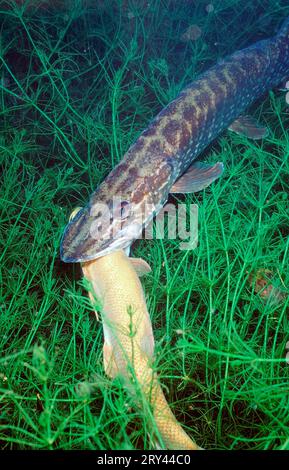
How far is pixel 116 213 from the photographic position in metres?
3.49

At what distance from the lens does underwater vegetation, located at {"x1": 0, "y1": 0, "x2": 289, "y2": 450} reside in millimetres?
2699

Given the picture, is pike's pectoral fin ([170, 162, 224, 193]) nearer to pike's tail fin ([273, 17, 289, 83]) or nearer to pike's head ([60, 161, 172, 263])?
pike's head ([60, 161, 172, 263])

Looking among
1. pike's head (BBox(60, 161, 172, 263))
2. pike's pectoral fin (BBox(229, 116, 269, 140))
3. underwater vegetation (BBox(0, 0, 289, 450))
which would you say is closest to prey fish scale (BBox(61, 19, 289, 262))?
pike's head (BBox(60, 161, 172, 263))

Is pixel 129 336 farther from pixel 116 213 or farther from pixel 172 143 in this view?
pixel 172 143

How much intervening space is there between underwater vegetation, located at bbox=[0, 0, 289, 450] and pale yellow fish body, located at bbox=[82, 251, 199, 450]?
16 centimetres

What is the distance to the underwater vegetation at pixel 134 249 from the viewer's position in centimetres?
270

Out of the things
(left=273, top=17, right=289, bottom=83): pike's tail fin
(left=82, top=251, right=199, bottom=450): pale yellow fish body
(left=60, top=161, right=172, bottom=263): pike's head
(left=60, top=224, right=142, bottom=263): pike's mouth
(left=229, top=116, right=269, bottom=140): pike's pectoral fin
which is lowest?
(left=82, top=251, right=199, bottom=450): pale yellow fish body

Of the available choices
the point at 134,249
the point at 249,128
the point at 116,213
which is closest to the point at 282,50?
the point at 249,128

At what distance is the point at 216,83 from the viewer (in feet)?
15.9

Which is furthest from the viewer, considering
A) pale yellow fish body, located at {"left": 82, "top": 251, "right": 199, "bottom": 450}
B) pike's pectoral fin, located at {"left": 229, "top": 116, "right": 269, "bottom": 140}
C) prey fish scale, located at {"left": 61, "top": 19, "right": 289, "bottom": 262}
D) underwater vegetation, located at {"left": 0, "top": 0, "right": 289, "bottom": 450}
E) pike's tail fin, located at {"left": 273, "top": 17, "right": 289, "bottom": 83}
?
pike's tail fin, located at {"left": 273, "top": 17, "right": 289, "bottom": 83}
